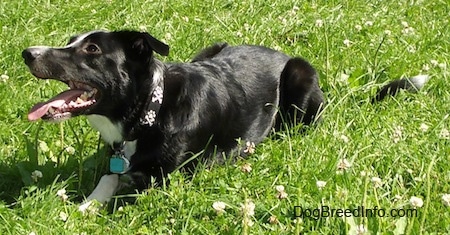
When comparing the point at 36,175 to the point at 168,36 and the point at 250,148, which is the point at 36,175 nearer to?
the point at 250,148

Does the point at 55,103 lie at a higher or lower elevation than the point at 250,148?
higher

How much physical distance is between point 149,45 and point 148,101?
0.32 m

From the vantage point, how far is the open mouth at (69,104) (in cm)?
371

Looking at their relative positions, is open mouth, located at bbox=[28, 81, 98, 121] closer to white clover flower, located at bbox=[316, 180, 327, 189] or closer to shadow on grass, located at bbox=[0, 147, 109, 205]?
shadow on grass, located at bbox=[0, 147, 109, 205]

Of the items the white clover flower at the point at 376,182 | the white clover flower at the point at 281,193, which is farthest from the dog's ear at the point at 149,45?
the white clover flower at the point at 376,182

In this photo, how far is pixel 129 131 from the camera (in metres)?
3.95

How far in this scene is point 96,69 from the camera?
372 centimetres

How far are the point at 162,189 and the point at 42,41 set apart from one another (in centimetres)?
245

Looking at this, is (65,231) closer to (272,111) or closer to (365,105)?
(272,111)

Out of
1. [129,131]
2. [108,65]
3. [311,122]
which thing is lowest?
[311,122]

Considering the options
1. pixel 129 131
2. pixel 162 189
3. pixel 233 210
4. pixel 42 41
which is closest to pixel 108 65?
pixel 129 131

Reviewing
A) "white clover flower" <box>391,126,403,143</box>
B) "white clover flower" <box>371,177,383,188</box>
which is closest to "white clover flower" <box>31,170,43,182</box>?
"white clover flower" <box>371,177,383,188</box>

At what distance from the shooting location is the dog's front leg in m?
3.92

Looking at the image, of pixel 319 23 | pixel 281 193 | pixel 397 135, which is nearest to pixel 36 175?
pixel 281 193
